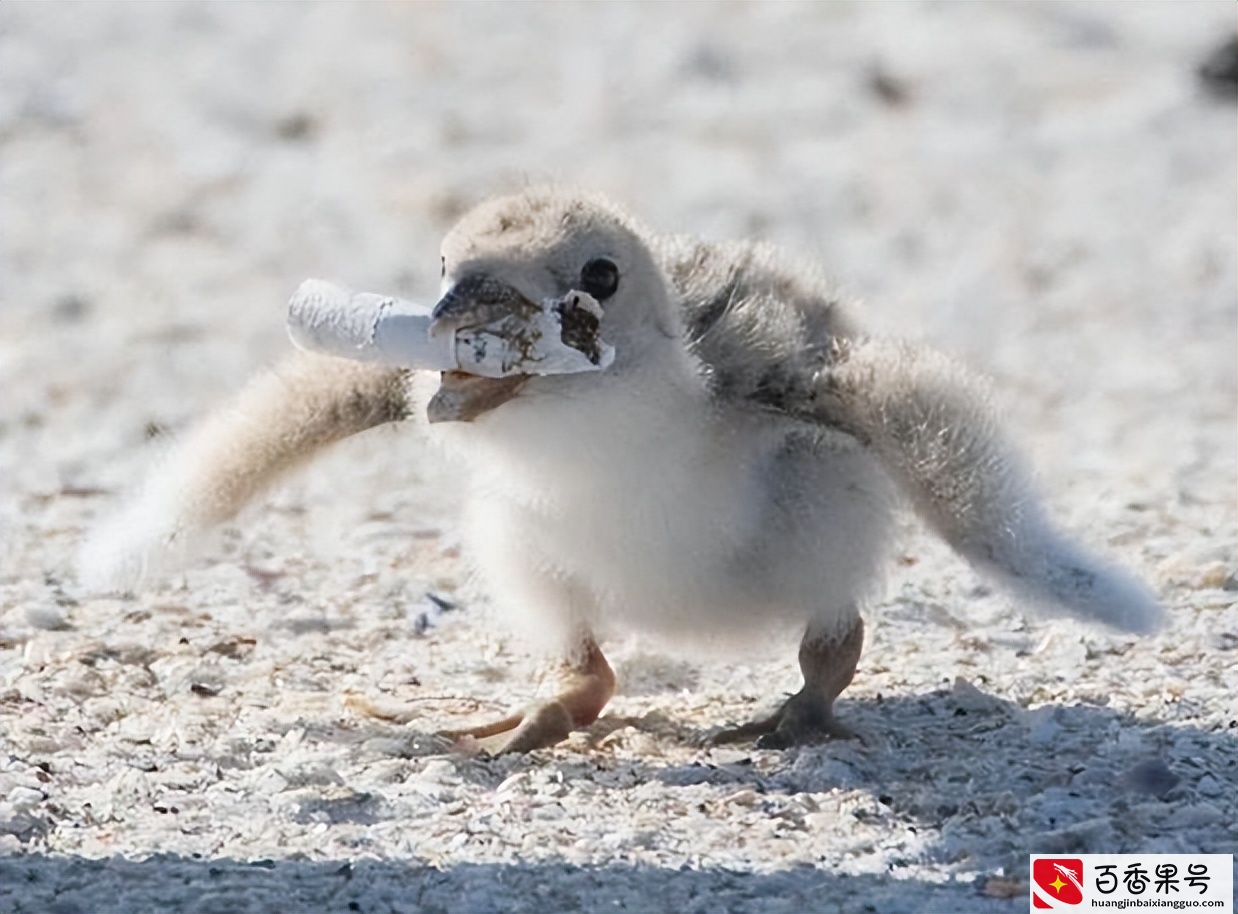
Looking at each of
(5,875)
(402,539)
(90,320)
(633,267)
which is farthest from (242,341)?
(5,875)

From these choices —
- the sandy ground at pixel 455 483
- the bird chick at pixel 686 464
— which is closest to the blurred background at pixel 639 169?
the sandy ground at pixel 455 483

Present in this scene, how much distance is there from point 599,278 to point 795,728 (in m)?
0.90

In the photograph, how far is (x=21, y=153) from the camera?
8.88 meters

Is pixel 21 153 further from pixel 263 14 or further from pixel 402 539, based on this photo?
pixel 402 539

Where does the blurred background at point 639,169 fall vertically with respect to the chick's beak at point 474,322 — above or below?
above

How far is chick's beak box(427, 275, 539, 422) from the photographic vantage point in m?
4.10

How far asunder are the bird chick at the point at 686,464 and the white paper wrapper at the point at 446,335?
0.04 meters

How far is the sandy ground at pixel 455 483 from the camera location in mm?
3896

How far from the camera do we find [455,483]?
640 centimetres

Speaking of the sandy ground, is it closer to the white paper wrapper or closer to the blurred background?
the blurred background

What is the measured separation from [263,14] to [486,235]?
5687 mm

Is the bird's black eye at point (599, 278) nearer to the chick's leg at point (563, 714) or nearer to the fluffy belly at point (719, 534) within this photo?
the fluffy belly at point (719, 534)

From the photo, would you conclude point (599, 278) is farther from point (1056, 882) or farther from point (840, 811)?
point (1056, 882)

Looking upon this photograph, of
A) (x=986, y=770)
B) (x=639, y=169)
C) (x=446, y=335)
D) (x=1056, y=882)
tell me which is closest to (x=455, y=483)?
(x=446, y=335)
